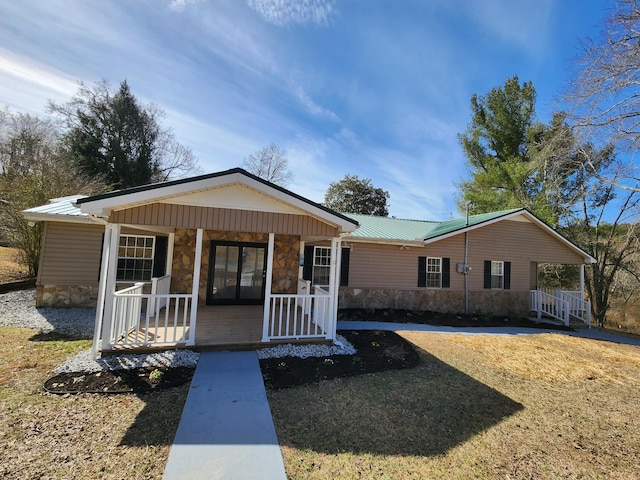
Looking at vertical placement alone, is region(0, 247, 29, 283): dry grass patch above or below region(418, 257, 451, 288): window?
below

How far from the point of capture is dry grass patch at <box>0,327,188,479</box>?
8.55ft

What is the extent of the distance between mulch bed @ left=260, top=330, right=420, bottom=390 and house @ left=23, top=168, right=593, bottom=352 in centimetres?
78

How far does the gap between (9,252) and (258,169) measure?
16.4 metres

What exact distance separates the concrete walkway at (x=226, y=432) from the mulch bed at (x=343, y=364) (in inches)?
15.0

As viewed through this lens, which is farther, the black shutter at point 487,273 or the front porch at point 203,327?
the black shutter at point 487,273

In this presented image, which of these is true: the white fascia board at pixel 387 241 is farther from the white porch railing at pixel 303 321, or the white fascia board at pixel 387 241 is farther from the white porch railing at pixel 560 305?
the white porch railing at pixel 560 305

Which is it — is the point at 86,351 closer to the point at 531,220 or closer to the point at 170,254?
the point at 170,254

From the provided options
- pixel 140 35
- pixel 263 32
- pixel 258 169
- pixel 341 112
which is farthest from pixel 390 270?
pixel 258 169

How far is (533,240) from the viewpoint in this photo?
12750 millimetres

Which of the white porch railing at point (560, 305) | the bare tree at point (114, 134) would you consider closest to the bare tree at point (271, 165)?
the bare tree at point (114, 134)

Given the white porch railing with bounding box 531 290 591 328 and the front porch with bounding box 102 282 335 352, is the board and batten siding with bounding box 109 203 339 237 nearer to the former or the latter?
the front porch with bounding box 102 282 335 352

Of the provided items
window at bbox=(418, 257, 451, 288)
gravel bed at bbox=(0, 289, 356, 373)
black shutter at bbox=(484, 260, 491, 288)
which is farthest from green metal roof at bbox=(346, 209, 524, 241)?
gravel bed at bbox=(0, 289, 356, 373)

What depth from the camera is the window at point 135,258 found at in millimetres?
8773

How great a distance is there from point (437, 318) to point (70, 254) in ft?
39.5
